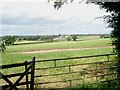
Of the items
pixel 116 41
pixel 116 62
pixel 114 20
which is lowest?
pixel 116 62

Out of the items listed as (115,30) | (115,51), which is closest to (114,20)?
(115,30)

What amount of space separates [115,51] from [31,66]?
5.89 m

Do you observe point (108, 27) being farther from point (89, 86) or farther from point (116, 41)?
point (89, 86)

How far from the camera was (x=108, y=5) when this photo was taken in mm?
15648

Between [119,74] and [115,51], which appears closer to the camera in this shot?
[119,74]

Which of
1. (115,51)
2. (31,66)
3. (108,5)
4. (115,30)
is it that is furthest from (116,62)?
(31,66)

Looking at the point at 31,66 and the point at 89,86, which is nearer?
the point at 31,66

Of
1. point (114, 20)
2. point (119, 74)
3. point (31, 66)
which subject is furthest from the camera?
point (114, 20)

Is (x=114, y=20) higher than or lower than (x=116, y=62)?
higher

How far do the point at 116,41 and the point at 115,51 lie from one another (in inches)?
28.7

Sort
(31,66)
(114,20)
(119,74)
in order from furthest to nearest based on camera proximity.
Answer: (114,20) < (119,74) < (31,66)

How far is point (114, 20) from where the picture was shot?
15938 millimetres

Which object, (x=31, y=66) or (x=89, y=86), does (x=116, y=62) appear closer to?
(x=89, y=86)

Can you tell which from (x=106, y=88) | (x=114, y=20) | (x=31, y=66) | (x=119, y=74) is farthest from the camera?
(x=114, y=20)
